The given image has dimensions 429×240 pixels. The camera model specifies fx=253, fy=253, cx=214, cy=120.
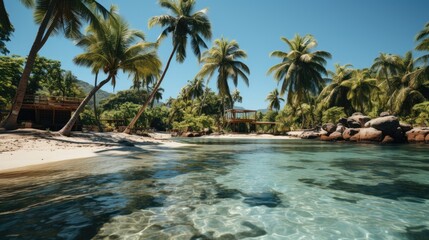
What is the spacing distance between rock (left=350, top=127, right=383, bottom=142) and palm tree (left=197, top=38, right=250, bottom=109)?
1797 centimetres

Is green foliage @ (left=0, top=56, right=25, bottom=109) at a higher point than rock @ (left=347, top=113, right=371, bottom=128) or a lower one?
higher

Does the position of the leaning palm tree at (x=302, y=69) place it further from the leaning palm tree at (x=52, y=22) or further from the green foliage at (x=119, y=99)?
the green foliage at (x=119, y=99)

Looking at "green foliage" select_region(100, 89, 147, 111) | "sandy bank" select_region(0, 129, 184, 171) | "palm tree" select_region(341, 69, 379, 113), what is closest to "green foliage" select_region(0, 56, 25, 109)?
"sandy bank" select_region(0, 129, 184, 171)

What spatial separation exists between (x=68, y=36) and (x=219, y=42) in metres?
25.3

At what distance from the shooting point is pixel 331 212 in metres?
4.52

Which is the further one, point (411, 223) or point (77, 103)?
point (77, 103)

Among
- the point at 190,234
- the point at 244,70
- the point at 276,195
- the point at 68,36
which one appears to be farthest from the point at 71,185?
the point at 244,70

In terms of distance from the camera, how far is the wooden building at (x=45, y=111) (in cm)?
2117

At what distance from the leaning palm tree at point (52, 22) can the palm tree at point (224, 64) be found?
23.4 m

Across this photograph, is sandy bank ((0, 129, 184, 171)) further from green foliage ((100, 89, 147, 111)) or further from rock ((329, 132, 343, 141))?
green foliage ((100, 89, 147, 111))

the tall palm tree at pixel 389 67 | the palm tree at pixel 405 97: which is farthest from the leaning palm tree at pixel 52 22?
the tall palm tree at pixel 389 67

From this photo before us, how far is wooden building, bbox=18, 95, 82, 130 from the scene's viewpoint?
21172 millimetres

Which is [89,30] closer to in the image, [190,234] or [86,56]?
[86,56]

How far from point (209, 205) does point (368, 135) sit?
77.3 ft
